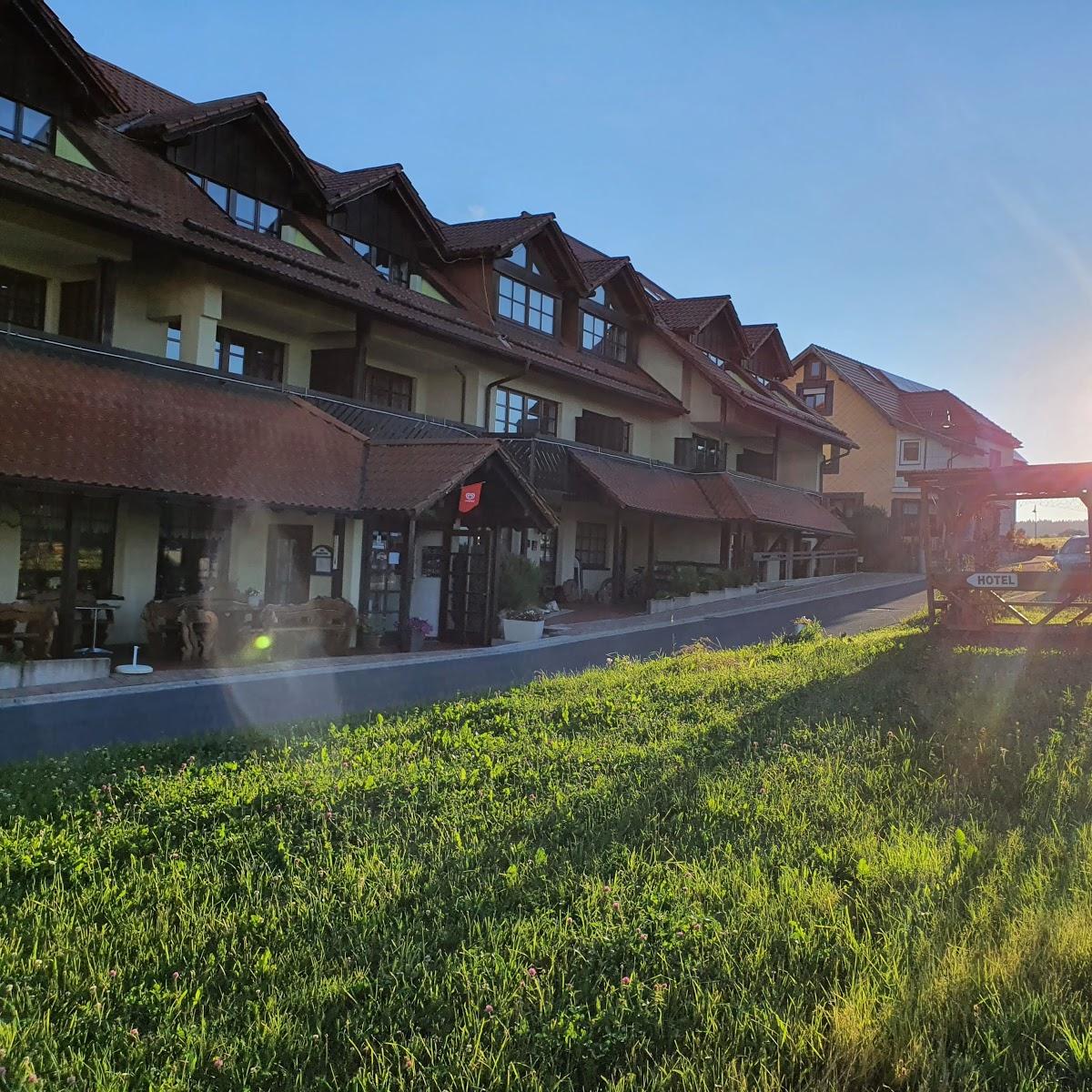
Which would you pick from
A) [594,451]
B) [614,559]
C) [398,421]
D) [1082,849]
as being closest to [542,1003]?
[1082,849]

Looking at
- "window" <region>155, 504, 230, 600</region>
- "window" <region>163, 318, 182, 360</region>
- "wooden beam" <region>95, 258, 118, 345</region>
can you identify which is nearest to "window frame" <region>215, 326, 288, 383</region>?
"window" <region>163, 318, 182, 360</region>

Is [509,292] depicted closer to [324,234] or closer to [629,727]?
[324,234]

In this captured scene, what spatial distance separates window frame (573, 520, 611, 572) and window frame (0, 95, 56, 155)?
17339 millimetres

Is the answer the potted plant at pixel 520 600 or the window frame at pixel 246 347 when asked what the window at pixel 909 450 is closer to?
the potted plant at pixel 520 600

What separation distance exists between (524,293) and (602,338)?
15.4 feet

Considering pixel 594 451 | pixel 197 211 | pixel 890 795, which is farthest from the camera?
pixel 594 451

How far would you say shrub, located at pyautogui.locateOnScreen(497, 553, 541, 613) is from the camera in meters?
20.7

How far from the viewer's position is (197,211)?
1733 centimetres

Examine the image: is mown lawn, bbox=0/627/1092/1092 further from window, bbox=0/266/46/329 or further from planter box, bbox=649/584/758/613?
planter box, bbox=649/584/758/613

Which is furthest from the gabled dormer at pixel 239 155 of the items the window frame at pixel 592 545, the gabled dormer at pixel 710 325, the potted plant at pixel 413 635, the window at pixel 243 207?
the gabled dormer at pixel 710 325

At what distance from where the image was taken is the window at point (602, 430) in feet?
97.0

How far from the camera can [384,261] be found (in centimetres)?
2283

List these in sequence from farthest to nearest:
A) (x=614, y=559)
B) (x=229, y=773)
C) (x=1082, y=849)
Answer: (x=614, y=559) < (x=229, y=773) < (x=1082, y=849)

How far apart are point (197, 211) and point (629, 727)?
1371cm
